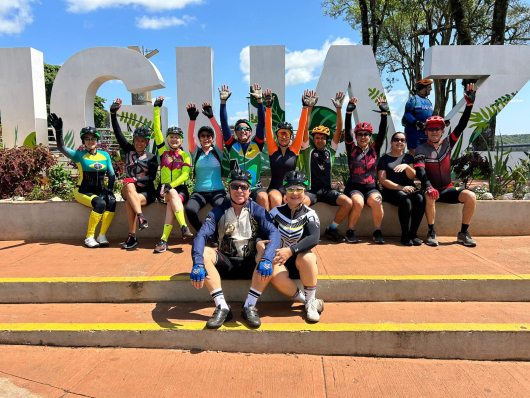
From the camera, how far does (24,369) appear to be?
8.67ft

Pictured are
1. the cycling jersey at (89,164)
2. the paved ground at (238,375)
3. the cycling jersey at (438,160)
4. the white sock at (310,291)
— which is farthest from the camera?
the cycling jersey at (89,164)

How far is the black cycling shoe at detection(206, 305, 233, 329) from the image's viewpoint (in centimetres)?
283

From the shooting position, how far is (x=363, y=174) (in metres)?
4.79

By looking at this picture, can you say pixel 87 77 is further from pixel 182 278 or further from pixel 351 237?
pixel 351 237

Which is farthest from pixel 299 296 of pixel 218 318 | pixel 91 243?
pixel 91 243

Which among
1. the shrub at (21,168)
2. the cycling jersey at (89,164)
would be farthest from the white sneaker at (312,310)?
the shrub at (21,168)

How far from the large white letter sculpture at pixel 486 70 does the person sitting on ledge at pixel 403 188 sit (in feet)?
9.85

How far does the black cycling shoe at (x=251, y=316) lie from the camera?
2832 millimetres

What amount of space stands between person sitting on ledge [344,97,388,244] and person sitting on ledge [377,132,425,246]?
0.18 meters

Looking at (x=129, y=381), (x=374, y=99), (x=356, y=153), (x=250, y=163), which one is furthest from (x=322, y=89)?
(x=129, y=381)

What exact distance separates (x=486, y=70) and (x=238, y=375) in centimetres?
737

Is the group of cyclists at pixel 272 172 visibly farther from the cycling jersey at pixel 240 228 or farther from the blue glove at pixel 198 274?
the blue glove at pixel 198 274

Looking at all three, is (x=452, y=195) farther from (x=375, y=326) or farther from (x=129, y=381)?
(x=129, y=381)

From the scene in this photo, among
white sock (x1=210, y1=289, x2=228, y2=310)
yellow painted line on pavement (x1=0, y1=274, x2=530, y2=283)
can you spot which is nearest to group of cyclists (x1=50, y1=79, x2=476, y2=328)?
yellow painted line on pavement (x1=0, y1=274, x2=530, y2=283)
